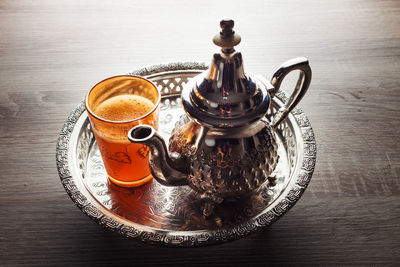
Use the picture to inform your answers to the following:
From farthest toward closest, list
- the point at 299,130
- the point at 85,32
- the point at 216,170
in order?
the point at 85,32, the point at 299,130, the point at 216,170

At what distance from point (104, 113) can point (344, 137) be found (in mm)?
461

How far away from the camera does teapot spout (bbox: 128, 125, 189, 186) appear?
0.52 meters

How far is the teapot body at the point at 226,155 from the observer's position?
1.84 ft

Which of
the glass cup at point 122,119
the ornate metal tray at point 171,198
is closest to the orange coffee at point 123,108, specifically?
the glass cup at point 122,119

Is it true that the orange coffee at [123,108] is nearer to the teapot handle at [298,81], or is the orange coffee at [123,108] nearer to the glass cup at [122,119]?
the glass cup at [122,119]

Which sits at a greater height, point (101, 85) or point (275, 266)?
point (101, 85)

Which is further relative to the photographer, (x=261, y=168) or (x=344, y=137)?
(x=344, y=137)

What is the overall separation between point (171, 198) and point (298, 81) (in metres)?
0.27

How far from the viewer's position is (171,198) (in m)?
0.68

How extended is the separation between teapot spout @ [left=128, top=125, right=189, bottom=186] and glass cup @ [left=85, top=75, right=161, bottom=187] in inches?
2.7

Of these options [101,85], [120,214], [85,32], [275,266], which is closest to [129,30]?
[85,32]

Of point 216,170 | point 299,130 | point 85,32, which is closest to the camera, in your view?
point 216,170

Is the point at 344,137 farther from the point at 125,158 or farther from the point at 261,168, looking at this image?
the point at 125,158

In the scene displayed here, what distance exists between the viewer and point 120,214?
65 centimetres
